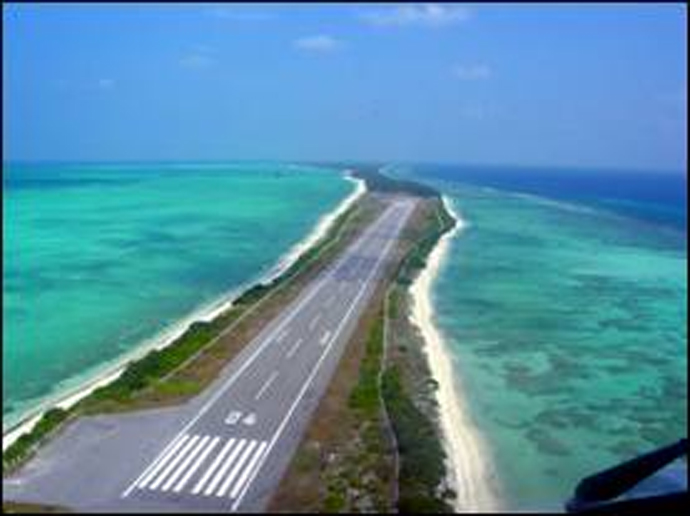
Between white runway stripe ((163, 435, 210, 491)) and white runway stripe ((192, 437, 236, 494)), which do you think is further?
white runway stripe ((163, 435, 210, 491))

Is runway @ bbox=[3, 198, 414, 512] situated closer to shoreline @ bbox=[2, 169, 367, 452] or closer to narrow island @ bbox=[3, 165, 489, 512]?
narrow island @ bbox=[3, 165, 489, 512]

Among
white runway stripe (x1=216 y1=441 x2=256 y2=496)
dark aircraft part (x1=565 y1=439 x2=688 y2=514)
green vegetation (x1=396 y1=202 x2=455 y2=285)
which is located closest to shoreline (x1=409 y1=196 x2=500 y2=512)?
white runway stripe (x1=216 y1=441 x2=256 y2=496)

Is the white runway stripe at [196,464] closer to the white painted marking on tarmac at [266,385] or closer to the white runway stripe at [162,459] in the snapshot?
the white runway stripe at [162,459]

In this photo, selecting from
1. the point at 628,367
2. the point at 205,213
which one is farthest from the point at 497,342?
the point at 205,213

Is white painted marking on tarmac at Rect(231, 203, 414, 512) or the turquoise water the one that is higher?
white painted marking on tarmac at Rect(231, 203, 414, 512)

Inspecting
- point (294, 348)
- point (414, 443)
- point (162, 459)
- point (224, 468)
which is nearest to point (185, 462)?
point (162, 459)

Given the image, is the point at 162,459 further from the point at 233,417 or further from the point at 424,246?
the point at 424,246

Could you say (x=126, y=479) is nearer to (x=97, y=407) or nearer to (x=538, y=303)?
(x=97, y=407)
